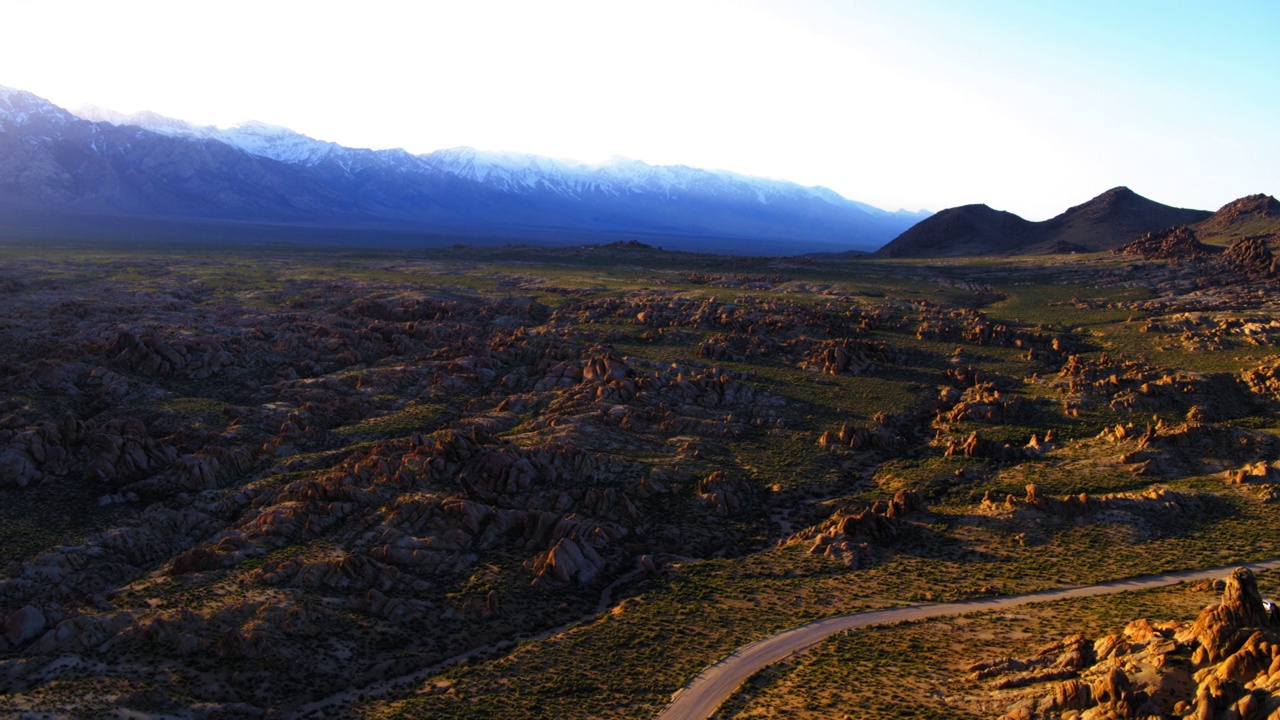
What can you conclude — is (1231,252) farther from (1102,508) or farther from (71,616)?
(71,616)

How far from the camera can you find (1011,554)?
46.9 meters

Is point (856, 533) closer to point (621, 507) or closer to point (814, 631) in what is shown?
point (814, 631)

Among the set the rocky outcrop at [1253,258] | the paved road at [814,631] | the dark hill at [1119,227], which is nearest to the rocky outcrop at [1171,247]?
the rocky outcrop at [1253,258]

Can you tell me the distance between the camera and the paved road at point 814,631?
1339 inches

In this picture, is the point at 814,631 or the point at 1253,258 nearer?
the point at 814,631

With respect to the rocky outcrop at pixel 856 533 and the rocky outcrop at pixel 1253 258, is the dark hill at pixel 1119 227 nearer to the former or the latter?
the rocky outcrop at pixel 1253 258

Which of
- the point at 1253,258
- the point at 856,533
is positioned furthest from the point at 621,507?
the point at 1253,258

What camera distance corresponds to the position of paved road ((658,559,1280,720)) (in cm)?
3400

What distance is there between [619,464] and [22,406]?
158 ft

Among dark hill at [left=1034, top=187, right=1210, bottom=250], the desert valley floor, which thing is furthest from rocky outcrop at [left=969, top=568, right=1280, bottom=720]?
dark hill at [left=1034, top=187, right=1210, bottom=250]

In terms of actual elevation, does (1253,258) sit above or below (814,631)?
above

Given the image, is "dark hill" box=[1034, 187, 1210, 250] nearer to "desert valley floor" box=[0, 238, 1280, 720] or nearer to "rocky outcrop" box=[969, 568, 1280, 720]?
"desert valley floor" box=[0, 238, 1280, 720]

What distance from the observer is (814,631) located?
39.4 m

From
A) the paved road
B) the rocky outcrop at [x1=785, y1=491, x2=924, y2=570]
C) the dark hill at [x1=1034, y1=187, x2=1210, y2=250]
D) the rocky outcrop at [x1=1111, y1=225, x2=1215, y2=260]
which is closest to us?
the paved road
